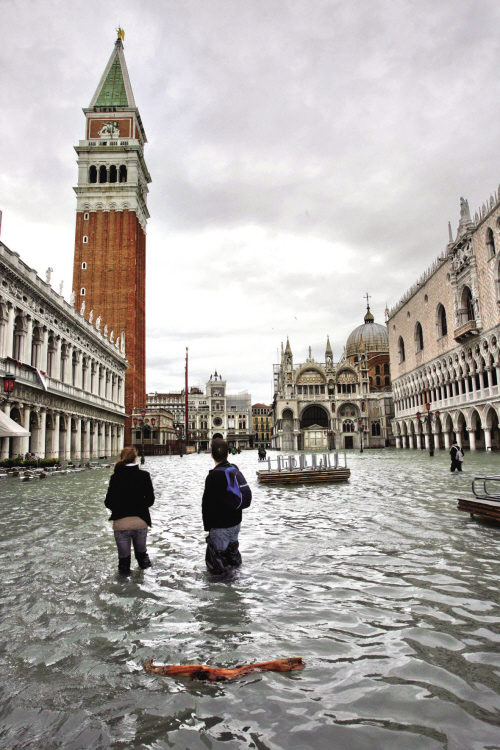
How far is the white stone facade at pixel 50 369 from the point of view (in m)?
27.7

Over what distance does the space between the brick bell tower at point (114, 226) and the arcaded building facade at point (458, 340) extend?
35.8 metres

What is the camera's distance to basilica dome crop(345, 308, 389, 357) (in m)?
94.9

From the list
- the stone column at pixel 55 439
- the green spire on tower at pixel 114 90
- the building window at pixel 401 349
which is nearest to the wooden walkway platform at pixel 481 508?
the stone column at pixel 55 439

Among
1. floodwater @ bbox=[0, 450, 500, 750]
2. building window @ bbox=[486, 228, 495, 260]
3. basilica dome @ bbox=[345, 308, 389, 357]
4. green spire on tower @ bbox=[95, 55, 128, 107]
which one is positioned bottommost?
floodwater @ bbox=[0, 450, 500, 750]

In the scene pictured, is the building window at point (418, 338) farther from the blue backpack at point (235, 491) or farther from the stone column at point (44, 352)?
the blue backpack at point (235, 491)

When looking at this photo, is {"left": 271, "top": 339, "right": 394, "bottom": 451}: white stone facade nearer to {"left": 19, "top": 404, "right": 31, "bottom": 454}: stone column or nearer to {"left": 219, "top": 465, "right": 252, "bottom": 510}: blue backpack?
{"left": 19, "top": 404, "right": 31, "bottom": 454}: stone column

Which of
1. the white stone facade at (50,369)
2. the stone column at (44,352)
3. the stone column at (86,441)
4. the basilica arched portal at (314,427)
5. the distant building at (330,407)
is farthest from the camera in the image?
the distant building at (330,407)

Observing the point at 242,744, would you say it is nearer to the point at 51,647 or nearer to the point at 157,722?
the point at 157,722

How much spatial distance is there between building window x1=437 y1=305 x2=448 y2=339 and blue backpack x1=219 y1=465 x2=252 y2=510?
164 feet

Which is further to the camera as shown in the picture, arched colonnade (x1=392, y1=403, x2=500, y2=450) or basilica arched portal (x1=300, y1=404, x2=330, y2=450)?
basilica arched portal (x1=300, y1=404, x2=330, y2=450)

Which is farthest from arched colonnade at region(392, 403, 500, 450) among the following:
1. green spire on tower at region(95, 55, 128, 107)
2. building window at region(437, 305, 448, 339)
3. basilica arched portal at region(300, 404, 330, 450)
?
green spire on tower at region(95, 55, 128, 107)

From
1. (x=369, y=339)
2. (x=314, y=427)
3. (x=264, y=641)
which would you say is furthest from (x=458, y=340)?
(x=369, y=339)

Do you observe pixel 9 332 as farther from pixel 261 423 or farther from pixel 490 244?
pixel 261 423

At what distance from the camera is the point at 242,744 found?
2799 millimetres
